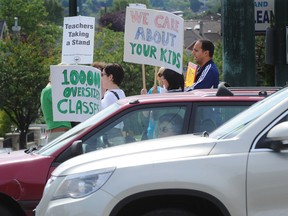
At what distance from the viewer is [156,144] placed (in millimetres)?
5703

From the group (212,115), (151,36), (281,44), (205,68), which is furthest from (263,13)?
(212,115)

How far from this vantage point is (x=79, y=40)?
46.1ft

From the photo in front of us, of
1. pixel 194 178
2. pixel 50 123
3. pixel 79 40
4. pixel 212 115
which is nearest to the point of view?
pixel 194 178

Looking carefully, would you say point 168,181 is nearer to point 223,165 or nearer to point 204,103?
point 223,165

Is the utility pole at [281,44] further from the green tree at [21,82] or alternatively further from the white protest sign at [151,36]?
the green tree at [21,82]

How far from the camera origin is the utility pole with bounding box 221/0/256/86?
11.0m

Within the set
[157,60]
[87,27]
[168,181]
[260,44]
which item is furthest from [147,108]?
[260,44]

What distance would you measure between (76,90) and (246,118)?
506 centimetres

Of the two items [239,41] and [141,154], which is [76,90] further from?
[141,154]

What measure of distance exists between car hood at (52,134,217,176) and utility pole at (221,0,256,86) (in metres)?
5.44

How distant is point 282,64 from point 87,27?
131 inches

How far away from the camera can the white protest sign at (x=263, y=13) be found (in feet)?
55.0

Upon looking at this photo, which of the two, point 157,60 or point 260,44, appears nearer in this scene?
point 157,60

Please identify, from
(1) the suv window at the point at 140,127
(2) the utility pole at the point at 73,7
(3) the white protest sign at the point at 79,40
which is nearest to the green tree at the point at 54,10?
(2) the utility pole at the point at 73,7
